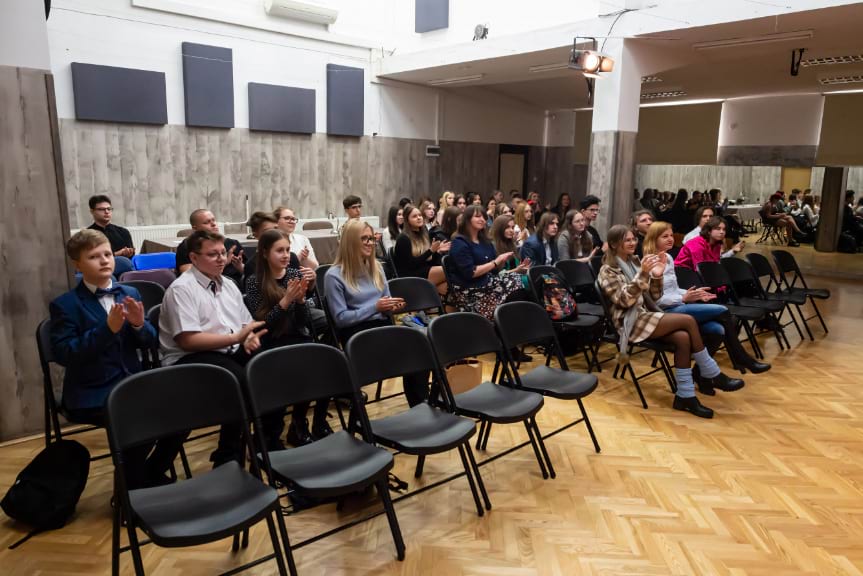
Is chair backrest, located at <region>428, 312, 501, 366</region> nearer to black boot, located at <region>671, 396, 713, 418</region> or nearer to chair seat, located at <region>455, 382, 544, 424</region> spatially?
chair seat, located at <region>455, 382, 544, 424</region>

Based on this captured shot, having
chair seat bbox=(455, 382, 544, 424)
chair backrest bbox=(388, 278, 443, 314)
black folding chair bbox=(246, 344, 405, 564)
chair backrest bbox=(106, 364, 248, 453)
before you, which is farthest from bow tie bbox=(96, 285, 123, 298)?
chair backrest bbox=(388, 278, 443, 314)

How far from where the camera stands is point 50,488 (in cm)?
284

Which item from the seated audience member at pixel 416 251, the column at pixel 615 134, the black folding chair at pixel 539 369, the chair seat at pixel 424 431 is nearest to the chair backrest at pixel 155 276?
the seated audience member at pixel 416 251

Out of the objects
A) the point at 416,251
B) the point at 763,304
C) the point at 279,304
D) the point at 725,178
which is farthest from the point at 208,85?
the point at 725,178

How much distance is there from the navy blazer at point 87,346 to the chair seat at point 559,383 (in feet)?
6.91

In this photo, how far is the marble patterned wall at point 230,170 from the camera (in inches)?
307

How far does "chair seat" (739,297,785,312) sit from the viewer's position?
569cm

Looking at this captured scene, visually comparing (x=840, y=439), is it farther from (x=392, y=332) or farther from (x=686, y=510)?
(x=392, y=332)

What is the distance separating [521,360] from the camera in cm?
541

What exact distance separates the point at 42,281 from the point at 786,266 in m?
6.97

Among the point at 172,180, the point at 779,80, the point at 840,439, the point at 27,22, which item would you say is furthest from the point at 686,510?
the point at 779,80

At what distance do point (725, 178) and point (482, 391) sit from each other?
11937 mm

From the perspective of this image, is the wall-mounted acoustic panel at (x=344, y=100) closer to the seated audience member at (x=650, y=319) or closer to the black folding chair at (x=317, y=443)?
the seated audience member at (x=650, y=319)

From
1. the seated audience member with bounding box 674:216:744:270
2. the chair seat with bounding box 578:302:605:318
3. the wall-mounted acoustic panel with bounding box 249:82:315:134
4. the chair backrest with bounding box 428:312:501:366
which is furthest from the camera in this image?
the wall-mounted acoustic panel with bounding box 249:82:315:134
